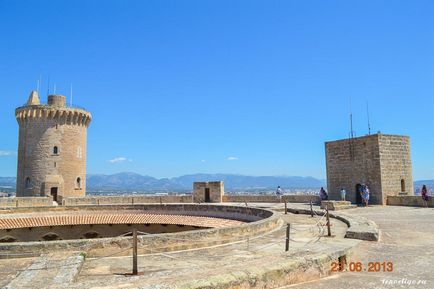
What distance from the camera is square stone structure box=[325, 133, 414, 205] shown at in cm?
2036

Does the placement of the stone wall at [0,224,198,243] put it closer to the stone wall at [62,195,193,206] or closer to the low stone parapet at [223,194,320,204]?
the stone wall at [62,195,193,206]

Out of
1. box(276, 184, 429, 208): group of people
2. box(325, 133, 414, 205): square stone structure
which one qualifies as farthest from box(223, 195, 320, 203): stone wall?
box(325, 133, 414, 205): square stone structure

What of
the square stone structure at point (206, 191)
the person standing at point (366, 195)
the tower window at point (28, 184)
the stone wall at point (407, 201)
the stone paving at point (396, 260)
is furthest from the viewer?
the tower window at point (28, 184)

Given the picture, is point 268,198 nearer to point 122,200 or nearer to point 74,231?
point 122,200

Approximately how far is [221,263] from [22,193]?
31.0 m

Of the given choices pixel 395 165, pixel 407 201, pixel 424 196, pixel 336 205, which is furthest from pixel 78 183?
pixel 424 196

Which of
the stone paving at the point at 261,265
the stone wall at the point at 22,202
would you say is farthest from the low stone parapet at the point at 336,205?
the stone wall at the point at 22,202

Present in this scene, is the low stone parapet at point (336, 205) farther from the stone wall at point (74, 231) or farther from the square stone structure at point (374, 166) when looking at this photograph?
the stone wall at point (74, 231)

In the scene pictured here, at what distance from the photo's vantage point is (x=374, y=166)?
20500mm

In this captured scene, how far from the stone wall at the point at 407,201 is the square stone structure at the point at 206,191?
12012mm

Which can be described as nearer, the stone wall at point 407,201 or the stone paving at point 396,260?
the stone paving at point 396,260
